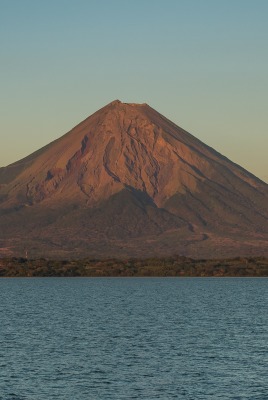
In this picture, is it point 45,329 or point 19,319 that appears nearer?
point 45,329

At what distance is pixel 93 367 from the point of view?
231 feet

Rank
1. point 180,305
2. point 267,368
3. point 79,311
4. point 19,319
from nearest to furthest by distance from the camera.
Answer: point 267,368
point 19,319
point 79,311
point 180,305

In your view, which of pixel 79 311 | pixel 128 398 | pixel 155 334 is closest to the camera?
pixel 128 398

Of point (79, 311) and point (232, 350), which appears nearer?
point (232, 350)

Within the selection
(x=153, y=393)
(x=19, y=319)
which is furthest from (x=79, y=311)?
(x=153, y=393)

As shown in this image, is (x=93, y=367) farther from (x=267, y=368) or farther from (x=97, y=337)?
(x=97, y=337)

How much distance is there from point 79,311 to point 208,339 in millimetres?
51797

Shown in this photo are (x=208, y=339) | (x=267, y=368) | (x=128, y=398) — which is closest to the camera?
(x=128, y=398)

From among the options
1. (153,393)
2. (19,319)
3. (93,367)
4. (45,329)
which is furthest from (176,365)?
(19,319)

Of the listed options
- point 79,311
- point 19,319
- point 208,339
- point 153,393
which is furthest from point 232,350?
point 79,311

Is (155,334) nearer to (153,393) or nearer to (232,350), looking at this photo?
(232,350)

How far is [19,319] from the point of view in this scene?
389 feet

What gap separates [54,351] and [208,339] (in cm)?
1794

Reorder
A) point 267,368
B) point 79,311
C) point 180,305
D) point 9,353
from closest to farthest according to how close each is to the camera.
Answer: point 267,368 → point 9,353 → point 79,311 → point 180,305
